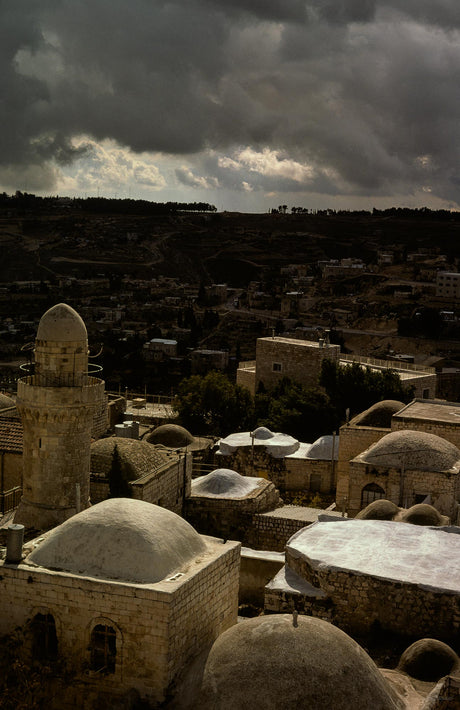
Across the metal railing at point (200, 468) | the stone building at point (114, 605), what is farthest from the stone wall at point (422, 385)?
the stone building at point (114, 605)

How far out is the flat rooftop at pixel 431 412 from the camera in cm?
1808

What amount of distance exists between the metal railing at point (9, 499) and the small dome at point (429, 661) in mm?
7510

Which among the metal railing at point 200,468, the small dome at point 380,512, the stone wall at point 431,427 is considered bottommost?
the metal railing at point 200,468

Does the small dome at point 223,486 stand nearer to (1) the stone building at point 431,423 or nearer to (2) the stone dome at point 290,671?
(1) the stone building at point 431,423

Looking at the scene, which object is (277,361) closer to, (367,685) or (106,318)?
(367,685)

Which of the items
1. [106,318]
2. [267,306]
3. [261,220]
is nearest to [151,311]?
[106,318]

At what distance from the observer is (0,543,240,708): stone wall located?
7645 millimetres

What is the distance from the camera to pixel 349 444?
61.4 feet

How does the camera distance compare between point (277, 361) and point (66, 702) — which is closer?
point (66, 702)

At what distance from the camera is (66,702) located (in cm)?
812

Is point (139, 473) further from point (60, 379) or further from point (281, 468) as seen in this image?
point (281, 468)

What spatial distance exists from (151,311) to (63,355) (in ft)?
219

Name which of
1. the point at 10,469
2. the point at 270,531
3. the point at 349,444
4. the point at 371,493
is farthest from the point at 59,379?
the point at 349,444

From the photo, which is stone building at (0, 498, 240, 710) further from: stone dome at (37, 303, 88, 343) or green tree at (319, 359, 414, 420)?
green tree at (319, 359, 414, 420)
